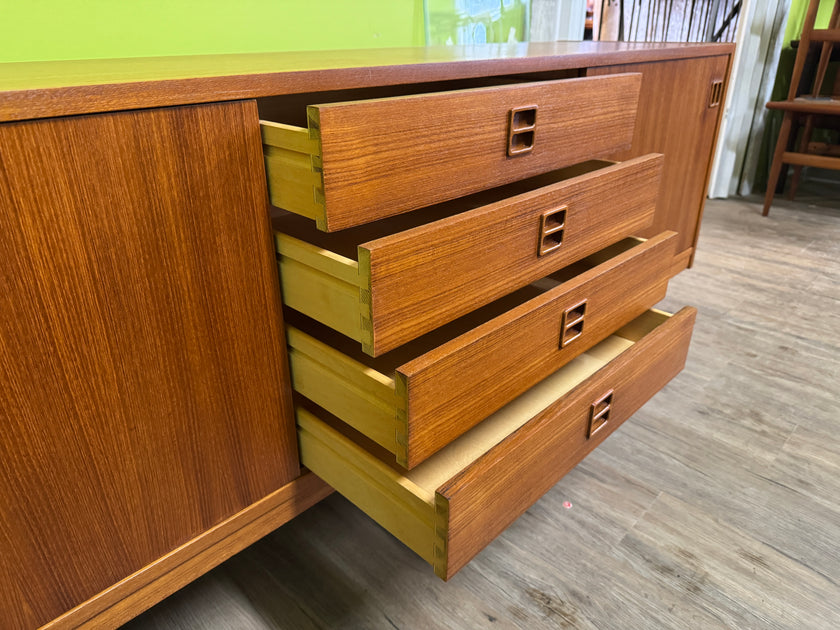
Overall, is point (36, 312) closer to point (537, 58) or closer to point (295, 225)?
point (295, 225)

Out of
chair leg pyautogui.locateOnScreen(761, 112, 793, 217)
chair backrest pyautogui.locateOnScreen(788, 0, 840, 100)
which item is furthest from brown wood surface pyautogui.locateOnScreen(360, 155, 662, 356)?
chair backrest pyautogui.locateOnScreen(788, 0, 840, 100)

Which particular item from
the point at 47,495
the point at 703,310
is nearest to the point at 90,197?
the point at 47,495

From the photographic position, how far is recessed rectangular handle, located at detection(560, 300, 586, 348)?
77cm

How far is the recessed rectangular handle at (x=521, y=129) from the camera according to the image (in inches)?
27.9

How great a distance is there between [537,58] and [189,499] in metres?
0.71

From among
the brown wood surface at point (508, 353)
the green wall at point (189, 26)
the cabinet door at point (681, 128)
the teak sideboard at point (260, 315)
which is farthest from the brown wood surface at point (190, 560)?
the cabinet door at point (681, 128)

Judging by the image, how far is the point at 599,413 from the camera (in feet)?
2.62

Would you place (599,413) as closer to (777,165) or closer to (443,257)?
(443,257)

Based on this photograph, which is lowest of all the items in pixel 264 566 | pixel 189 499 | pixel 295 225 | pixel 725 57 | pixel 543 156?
pixel 264 566

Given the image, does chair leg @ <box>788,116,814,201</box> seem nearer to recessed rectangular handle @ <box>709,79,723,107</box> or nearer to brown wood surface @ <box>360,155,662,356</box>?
recessed rectangular handle @ <box>709,79,723,107</box>

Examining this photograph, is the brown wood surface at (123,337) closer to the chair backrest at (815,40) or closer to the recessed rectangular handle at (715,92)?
the recessed rectangular handle at (715,92)

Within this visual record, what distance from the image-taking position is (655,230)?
1310 mm

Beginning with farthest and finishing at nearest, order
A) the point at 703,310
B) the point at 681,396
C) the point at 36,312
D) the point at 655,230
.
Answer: the point at 703,310 → the point at 655,230 → the point at 681,396 → the point at 36,312

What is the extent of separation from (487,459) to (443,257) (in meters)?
0.22
